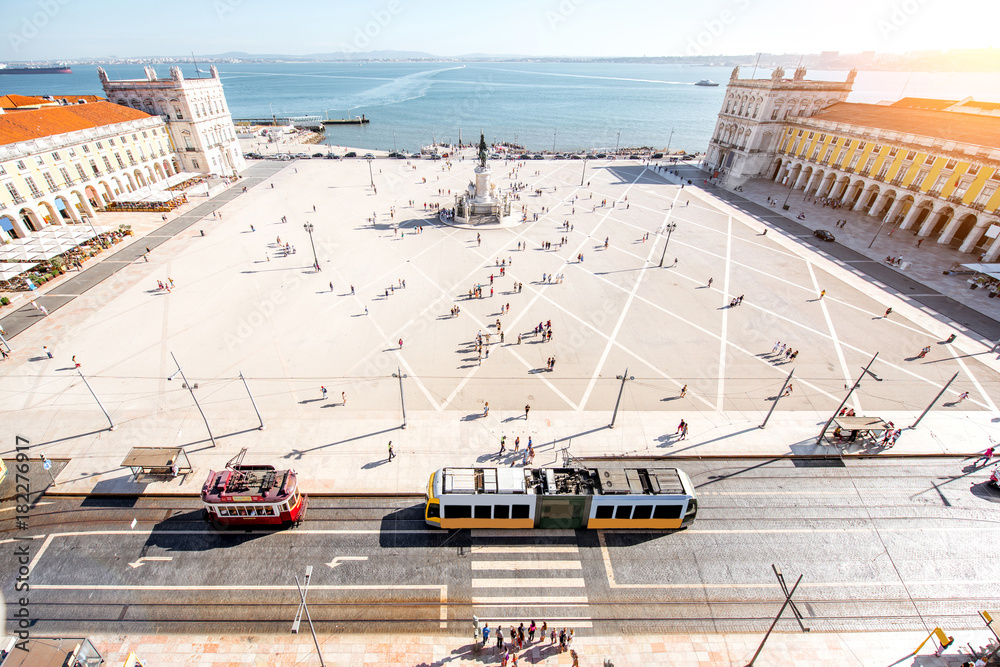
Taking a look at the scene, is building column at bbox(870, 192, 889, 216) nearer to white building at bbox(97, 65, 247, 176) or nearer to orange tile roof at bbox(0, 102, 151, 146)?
white building at bbox(97, 65, 247, 176)

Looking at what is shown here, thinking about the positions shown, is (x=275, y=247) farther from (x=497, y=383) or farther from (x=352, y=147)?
(x=352, y=147)

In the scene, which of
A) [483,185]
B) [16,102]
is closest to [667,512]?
[483,185]

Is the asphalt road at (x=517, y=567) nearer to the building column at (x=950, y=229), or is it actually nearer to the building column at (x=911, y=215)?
the building column at (x=950, y=229)

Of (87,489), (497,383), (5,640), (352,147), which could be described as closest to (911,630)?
(497,383)

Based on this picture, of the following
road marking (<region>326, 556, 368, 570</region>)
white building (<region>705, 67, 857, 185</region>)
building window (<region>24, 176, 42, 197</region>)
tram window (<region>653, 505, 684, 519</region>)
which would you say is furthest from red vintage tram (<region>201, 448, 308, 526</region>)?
white building (<region>705, 67, 857, 185</region>)

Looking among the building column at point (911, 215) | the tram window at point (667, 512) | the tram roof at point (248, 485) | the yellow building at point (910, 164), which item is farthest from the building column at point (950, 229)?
the tram roof at point (248, 485)

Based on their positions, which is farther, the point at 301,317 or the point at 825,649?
the point at 301,317

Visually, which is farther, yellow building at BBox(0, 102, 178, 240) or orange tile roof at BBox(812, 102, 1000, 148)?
orange tile roof at BBox(812, 102, 1000, 148)
